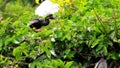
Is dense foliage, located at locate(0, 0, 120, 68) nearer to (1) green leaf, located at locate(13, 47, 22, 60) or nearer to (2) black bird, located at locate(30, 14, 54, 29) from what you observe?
(1) green leaf, located at locate(13, 47, 22, 60)

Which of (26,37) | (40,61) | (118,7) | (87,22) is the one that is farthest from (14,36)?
(118,7)

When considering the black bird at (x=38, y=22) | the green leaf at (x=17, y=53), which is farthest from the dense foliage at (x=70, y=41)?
the black bird at (x=38, y=22)

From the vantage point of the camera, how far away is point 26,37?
87.0 inches

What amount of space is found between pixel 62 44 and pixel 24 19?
443mm

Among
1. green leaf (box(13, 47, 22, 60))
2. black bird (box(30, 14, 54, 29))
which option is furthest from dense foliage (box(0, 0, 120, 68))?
black bird (box(30, 14, 54, 29))

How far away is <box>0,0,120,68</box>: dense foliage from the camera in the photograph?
2037 millimetres

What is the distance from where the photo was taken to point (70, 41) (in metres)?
2.13

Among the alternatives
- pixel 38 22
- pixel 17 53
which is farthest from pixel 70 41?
pixel 38 22

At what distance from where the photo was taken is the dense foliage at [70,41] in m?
2.04

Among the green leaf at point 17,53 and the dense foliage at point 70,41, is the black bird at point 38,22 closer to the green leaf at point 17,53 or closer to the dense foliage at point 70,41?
the dense foliage at point 70,41

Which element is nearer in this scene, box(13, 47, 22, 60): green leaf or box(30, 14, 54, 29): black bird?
box(13, 47, 22, 60): green leaf

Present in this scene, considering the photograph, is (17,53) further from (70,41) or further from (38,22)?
(38,22)

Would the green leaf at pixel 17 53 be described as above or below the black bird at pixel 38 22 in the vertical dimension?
above

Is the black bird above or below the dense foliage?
below
